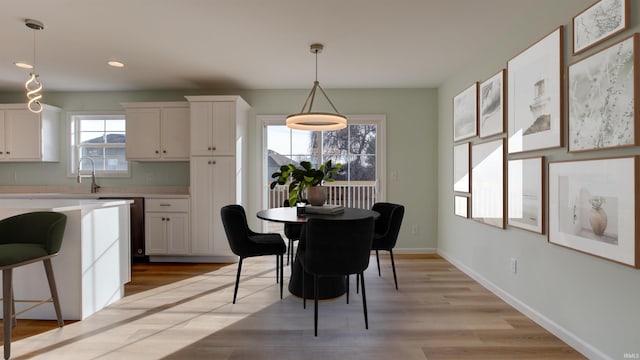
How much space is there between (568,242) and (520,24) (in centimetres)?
176

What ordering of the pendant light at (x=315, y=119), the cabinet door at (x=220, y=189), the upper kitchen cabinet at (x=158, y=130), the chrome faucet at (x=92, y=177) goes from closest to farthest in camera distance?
1. the pendant light at (x=315, y=119)
2. the cabinet door at (x=220, y=189)
3. the upper kitchen cabinet at (x=158, y=130)
4. the chrome faucet at (x=92, y=177)

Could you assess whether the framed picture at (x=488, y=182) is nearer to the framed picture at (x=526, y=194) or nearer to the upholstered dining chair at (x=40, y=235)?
the framed picture at (x=526, y=194)

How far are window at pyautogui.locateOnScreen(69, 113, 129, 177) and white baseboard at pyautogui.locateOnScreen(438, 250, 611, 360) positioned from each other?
193 inches

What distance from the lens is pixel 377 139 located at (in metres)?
4.66

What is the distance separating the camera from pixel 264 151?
4656mm

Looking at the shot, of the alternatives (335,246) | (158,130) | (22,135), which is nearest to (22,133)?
(22,135)

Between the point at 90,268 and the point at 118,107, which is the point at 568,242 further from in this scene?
the point at 118,107

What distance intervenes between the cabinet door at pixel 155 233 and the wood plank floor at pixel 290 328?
903 mm

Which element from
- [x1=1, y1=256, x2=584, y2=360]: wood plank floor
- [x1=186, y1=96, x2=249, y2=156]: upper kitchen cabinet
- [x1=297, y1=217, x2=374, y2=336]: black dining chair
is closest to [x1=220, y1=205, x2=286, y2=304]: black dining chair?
[x1=1, y1=256, x2=584, y2=360]: wood plank floor

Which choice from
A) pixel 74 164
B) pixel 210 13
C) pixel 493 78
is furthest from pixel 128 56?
pixel 493 78

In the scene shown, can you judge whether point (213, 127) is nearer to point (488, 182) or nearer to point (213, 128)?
point (213, 128)

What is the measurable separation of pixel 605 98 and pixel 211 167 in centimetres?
379

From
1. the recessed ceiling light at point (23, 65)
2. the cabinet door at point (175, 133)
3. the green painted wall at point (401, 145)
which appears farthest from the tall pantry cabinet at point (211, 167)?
the recessed ceiling light at point (23, 65)

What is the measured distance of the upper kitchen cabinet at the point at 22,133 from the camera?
4.37m
